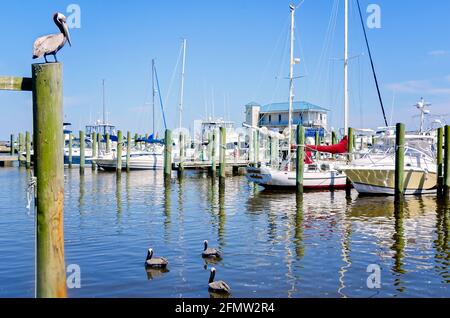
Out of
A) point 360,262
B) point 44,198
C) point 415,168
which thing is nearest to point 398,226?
point 360,262

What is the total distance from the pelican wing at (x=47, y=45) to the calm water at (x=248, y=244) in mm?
5046

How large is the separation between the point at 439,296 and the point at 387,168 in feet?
55.7

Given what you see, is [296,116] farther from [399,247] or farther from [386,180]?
[399,247]

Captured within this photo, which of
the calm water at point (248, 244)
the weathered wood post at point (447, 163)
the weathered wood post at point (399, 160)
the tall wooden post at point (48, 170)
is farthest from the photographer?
the weathered wood post at point (447, 163)

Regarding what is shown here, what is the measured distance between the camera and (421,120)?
112 ft

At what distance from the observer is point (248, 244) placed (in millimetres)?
14828

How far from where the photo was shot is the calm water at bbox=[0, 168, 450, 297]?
10625mm

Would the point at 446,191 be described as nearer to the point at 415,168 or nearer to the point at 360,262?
the point at 415,168

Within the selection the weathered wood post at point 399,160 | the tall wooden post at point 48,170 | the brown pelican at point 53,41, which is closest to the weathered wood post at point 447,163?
the weathered wood post at point 399,160

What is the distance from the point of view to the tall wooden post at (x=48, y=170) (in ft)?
21.6

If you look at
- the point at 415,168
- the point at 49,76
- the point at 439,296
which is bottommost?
the point at 439,296

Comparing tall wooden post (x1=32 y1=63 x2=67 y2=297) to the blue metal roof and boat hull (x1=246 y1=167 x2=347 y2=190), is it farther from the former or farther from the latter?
the blue metal roof

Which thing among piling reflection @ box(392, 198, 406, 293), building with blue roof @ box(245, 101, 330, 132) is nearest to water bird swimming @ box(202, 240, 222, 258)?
piling reflection @ box(392, 198, 406, 293)

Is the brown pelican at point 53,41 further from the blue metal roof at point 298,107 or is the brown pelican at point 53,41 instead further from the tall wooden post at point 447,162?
the blue metal roof at point 298,107
